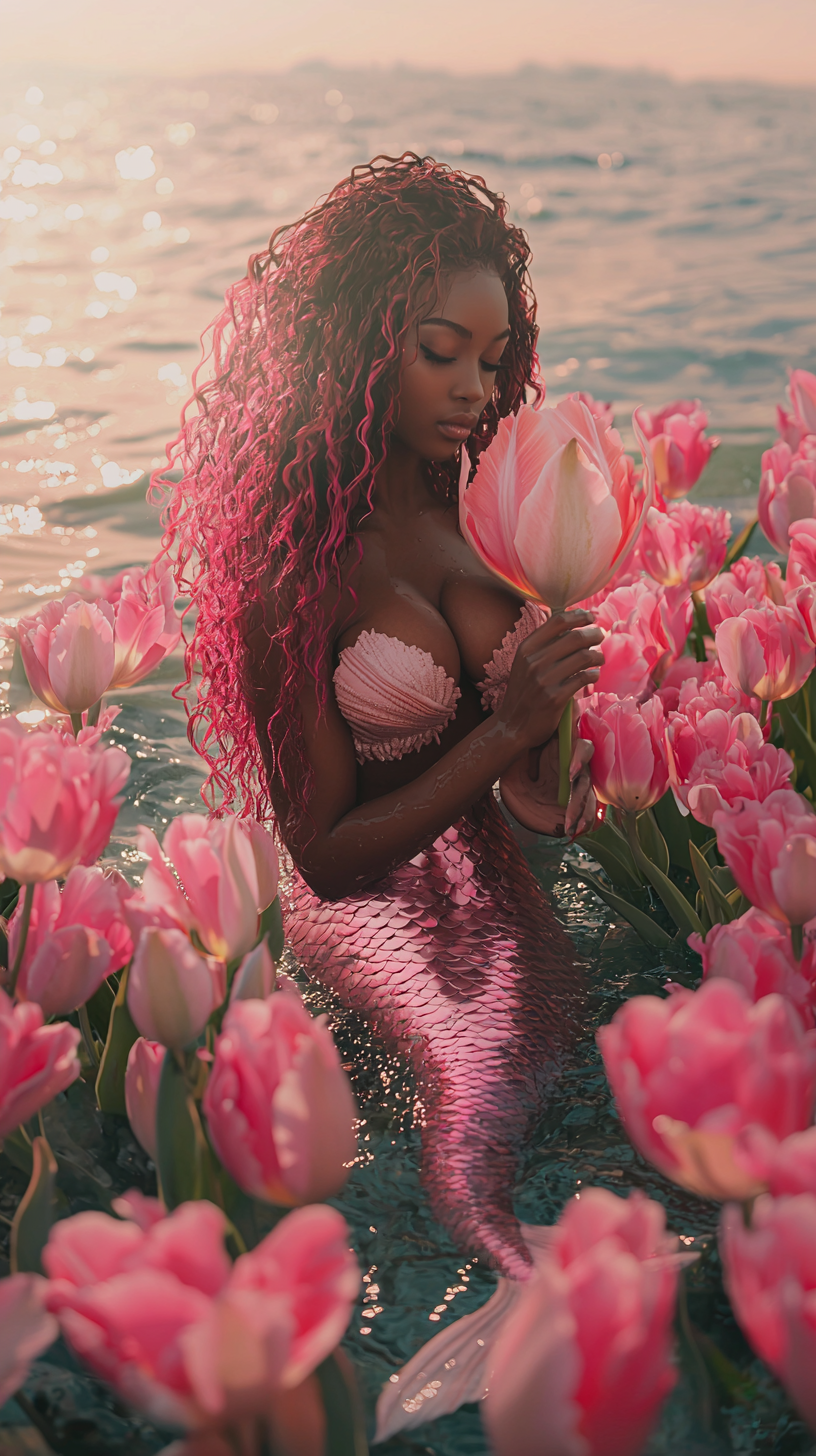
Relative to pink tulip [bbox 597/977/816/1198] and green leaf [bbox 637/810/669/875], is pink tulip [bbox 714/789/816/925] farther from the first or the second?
green leaf [bbox 637/810/669/875]

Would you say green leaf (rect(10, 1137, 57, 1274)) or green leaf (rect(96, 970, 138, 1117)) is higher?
green leaf (rect(10, 1137, 57, 1274))

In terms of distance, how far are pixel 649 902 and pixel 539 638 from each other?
794 millimetres

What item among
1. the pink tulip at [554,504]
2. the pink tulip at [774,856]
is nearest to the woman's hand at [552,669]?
the pink tulip at [554,504]

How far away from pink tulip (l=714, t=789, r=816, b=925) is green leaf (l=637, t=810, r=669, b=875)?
2.56 ft

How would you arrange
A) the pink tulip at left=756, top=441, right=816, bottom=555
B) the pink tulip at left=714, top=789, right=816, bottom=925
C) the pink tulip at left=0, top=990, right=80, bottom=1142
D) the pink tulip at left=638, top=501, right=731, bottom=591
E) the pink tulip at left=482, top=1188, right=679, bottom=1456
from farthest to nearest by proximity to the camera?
the pink tulip at left=638, top=501, right=731, bottom=591 < the pink tulip at left=756, top=441, right=816, bottom=555 < the pink tulip at left=714, top=789, right=816, bottom=925 < the pink tulip at left=0, top=990, right=80, bottom=1142 < the pink tulip at left=482, top=1188, right=679, bottom=1456

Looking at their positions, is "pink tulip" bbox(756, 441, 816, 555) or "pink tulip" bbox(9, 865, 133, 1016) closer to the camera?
"pink tulip" bbox(9, 865, 133, 1016)

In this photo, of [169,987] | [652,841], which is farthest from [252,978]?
[652,841]

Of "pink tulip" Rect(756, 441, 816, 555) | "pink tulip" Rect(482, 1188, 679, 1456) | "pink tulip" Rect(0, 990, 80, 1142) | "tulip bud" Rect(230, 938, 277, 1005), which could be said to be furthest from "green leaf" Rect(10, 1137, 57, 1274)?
"pink tulip" Rect(756, 441, 816, 555)

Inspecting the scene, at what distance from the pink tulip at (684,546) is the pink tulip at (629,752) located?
2.28ft

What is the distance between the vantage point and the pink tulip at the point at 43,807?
1186 mm

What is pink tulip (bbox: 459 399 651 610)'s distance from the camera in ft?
4.62

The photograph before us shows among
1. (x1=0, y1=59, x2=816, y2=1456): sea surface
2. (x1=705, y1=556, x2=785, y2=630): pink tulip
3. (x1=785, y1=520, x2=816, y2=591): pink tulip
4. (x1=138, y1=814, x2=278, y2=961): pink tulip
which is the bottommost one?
(x1=0, y1=59, x2=816, y2=1456): sea surface

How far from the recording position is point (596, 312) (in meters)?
12.2

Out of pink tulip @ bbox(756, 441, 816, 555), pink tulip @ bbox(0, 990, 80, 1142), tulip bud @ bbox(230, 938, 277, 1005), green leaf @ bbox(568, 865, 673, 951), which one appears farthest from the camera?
pink tulip @ bbox(756, 441, 816, 555)
